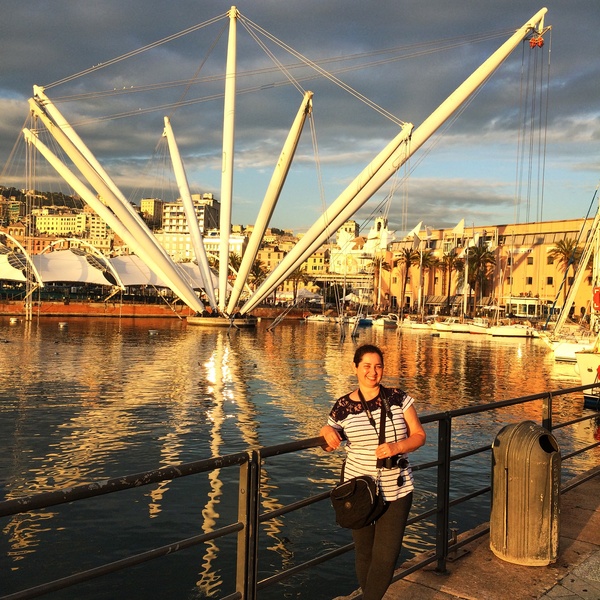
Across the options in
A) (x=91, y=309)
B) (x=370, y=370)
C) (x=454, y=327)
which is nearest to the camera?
(x=370, y=370)

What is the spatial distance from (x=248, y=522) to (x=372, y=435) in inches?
34.7

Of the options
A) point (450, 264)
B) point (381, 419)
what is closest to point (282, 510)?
point (381, 419)

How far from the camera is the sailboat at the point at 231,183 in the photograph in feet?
139

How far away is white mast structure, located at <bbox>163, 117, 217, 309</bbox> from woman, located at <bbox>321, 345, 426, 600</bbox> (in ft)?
219

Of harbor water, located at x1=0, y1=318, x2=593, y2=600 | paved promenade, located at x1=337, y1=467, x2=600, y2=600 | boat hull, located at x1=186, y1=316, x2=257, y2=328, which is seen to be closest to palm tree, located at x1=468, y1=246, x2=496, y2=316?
boat hull, located at x1=186, y1=316, x2=257, y2=328

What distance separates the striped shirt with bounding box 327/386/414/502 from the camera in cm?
402

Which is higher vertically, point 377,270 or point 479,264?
point 479,264

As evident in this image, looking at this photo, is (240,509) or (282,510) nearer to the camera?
(240,509)

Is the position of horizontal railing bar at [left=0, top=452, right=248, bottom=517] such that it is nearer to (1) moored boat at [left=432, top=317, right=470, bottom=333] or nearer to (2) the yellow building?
(1) moored boat at [left=432, top=317, right=470, bottom=333]

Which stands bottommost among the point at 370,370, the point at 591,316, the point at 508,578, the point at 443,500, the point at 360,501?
the point at 508,578

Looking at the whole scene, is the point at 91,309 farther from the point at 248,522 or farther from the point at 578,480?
the point at 248,522

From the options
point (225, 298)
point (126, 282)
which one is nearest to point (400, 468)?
point (225, 298)

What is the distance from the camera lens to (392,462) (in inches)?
157

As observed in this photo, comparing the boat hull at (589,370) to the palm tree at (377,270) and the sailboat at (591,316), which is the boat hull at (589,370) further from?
the palm tree at (377,270)
